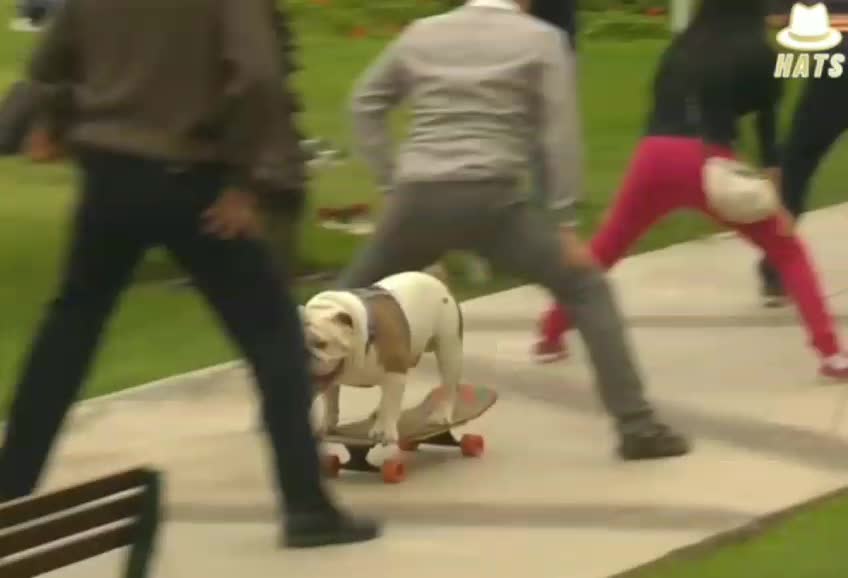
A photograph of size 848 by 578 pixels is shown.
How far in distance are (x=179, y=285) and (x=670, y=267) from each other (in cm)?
227

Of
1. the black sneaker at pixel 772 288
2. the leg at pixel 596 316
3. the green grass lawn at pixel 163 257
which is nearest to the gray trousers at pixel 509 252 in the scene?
the leg at pixel 596 316

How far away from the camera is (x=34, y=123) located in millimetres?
5543

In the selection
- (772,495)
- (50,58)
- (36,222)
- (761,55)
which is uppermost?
(50,58)

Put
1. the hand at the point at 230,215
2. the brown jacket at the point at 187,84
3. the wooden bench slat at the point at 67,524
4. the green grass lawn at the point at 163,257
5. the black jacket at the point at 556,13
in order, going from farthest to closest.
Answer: the black jacket at the point at 556,13, the green grass lawn at the point at 163,257, the hand at the point at 230,215, the brown jacket at the point at 187,84, the wooden bench slat at the point at 67,524

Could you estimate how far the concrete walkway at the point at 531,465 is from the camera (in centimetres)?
561

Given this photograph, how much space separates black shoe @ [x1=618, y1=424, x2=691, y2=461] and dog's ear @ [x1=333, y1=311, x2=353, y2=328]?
1.03 metres

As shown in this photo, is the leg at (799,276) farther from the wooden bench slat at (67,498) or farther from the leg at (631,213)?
the wooden bench slat at (67,498)

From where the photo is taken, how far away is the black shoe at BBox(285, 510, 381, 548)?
557 cm

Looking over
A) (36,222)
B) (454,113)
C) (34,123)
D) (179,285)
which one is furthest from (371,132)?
(36,222)

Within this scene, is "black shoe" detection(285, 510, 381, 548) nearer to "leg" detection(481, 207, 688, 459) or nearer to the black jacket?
"leg" detection(481, 207, 688, 459)

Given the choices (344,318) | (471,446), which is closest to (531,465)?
(471,446)

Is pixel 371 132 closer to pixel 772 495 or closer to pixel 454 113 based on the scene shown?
pixel 454 113

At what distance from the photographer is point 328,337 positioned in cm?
597

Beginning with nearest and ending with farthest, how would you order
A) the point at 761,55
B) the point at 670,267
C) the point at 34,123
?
the point at 34,123, the point at 761,55, the point at 670,267
